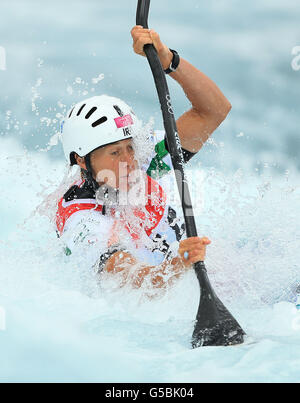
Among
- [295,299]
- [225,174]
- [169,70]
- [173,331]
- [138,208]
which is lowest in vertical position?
[173,331]

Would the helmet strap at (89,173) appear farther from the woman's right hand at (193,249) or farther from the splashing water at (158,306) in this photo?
the woman's right hand at (193,249)

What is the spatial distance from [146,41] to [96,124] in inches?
27.5

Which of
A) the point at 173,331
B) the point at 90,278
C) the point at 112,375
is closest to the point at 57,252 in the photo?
the point at 90,278

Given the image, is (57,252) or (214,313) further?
(57,252)

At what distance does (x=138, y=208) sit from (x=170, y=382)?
1.65 meters

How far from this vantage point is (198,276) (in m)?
3.22

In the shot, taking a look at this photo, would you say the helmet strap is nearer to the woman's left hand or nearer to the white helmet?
the white helmet

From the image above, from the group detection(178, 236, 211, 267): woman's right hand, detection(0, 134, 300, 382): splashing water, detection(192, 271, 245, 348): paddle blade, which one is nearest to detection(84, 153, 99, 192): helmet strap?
detection(0, 134, 300, 382): splashing water

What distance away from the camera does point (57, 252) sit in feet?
13.9

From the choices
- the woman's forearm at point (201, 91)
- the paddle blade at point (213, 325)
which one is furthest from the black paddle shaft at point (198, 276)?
the woman's forearm at point (201, 91)

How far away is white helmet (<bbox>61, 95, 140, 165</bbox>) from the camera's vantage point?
154 inches

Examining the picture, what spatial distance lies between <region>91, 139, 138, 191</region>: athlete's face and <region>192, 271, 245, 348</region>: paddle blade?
1036mm

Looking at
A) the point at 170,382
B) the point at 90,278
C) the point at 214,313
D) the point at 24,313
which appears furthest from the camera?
the point at 90,278
